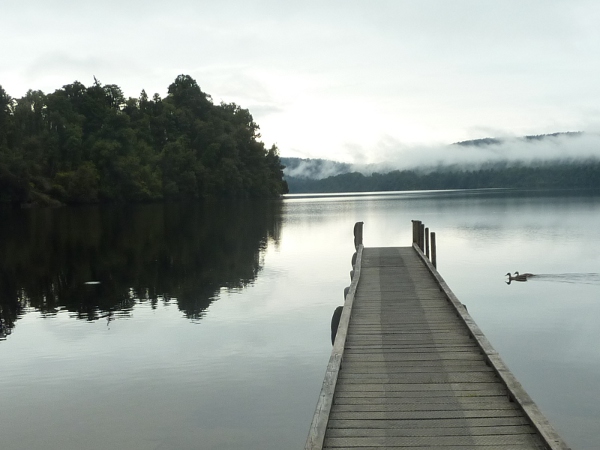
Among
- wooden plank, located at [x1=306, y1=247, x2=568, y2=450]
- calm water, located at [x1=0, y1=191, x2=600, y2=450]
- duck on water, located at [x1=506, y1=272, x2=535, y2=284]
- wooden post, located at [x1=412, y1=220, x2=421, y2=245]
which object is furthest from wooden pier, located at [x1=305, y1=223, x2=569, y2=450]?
duck on water, located at [x1=506, y1=272, x2=535, y2=284]

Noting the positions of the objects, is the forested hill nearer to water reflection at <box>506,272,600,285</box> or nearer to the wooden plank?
water reflection at <box>506,272,600,285</box>

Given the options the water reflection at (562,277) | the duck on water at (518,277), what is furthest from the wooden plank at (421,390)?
the water reflection at (562,277)

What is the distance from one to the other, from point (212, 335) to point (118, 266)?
13088 millimetres

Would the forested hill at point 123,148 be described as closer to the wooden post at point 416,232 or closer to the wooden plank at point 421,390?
the wooden post at point 416,232

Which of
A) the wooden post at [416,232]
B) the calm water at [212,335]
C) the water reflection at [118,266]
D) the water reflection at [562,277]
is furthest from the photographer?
the wooden post at [416,232]

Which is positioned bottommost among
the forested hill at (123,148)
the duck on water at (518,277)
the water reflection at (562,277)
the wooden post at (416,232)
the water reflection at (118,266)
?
the water reflection at (562,277)

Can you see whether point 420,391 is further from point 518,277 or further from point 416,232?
point 518,277

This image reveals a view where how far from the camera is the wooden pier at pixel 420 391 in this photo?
6.38m

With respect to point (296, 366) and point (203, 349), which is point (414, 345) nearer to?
point (296, 366)

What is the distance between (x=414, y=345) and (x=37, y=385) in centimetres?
670

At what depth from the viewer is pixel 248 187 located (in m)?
112

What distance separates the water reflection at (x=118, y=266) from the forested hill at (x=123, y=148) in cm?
3409

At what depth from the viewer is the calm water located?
9492 mm

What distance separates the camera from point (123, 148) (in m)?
87.1
